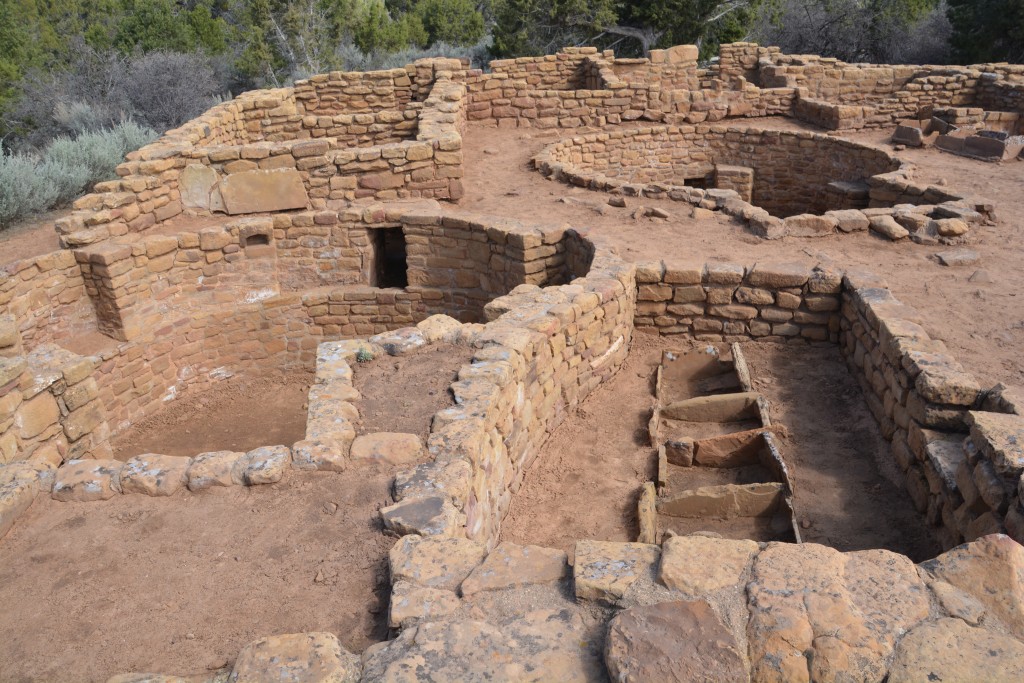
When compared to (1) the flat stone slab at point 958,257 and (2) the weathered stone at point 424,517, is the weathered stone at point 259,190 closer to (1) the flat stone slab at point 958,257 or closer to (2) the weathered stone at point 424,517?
(2) the weathered stone at point 424,517

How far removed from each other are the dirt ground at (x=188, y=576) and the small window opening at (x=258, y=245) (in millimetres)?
5515

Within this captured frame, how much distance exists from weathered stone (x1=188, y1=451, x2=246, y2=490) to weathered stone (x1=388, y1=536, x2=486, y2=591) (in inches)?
43.6

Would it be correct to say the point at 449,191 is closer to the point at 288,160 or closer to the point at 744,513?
the point at 288,160

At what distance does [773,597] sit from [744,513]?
2.47m

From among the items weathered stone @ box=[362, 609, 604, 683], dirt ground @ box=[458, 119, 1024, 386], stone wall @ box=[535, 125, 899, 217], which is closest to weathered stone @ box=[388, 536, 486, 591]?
weathered stone @ box=[362, 609, 604, 683]

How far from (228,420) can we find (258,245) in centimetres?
206

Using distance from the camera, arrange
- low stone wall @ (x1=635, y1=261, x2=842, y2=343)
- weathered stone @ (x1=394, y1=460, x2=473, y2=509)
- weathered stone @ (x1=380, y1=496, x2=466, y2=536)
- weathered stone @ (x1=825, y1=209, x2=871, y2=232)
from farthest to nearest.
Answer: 1. weathered stone @ (x1=825, y1=209, x2=871, y2=232)
2. low stone wall @ (x1=635, y1=261, x2=842, y2=343)
3. weathered stone @ (x1=394, y1=460, x2=473, y2=509)
4. weathered stone @ (x1=380, y1=496, x2=466, y2=536)

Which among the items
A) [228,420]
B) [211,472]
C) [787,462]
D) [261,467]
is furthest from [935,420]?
[228,420]

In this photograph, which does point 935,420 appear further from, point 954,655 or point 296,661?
point 296,661

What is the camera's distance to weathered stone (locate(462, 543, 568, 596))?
3012 mm

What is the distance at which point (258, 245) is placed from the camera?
909cm

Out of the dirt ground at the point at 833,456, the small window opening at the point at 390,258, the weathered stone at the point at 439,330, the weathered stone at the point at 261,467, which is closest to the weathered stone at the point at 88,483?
the weathered stone at the point at 261,467

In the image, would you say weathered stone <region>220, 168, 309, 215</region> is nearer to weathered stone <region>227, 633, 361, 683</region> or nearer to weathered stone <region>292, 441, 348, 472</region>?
weathered stone <region>292, 441, 348, 472</region>

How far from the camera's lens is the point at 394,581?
3131mm
